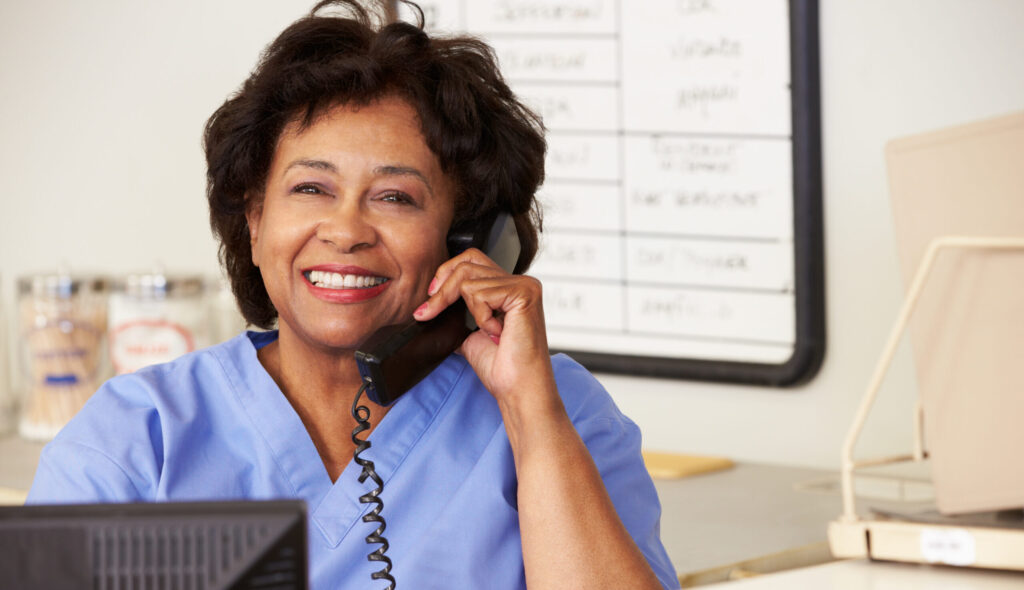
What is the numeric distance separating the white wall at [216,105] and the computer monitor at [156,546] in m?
1.39

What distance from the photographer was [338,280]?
44.6 inches

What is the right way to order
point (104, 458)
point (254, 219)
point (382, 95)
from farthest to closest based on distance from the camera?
point (254, 219) → point (382, 95) → point (104, 458)

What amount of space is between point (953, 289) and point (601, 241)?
741 millimetres

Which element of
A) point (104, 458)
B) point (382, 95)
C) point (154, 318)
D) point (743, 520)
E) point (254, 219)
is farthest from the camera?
point (154, 318)

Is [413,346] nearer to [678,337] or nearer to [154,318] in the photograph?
[678,337]

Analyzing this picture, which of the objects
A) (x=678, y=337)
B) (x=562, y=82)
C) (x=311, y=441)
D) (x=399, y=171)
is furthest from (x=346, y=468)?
(x=562, y=82)

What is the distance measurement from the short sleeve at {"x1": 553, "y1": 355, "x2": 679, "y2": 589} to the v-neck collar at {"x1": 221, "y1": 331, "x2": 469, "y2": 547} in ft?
0.39

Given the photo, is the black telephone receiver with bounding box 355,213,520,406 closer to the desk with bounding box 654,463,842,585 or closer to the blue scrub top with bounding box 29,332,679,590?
the blue scrub top with bounding box 29,332,679,590

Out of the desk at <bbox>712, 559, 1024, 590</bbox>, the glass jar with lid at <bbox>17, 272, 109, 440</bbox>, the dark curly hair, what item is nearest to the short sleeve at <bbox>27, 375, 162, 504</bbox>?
the dark curly hair

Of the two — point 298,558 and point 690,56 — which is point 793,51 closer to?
point 690,56

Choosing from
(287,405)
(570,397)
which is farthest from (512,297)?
(287,405)

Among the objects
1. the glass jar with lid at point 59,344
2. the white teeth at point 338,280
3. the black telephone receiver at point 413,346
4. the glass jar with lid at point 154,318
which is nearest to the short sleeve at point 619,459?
the black telephone receiver at point 413,346

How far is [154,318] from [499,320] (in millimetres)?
1010

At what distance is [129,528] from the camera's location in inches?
17.7
